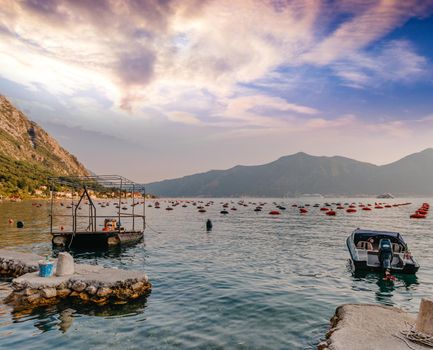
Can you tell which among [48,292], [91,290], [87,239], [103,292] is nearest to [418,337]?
[103,292]

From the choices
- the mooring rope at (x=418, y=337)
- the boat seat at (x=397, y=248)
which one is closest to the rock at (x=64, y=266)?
the mooring rope at (x=418, y=337)

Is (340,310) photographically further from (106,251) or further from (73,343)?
(106,251)

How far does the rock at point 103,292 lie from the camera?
16.3m

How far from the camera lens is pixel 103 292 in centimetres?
1644

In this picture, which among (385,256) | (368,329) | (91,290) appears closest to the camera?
(368,329)

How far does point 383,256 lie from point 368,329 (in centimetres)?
1396

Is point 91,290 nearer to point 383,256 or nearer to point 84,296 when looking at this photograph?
point 84,296

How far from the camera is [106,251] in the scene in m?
33.4

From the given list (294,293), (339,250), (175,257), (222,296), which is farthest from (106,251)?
(339,250)

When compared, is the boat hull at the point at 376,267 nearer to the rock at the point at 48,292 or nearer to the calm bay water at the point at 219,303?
the calm bay water at the point at 219,303

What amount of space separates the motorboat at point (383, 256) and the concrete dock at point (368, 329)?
10.9 m

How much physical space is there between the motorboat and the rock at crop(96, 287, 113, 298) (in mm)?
17543

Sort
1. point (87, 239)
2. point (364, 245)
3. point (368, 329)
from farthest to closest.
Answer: point (87, 239), point (364, 245), point (368, 329)

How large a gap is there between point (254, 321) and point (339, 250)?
23675 millimetres
